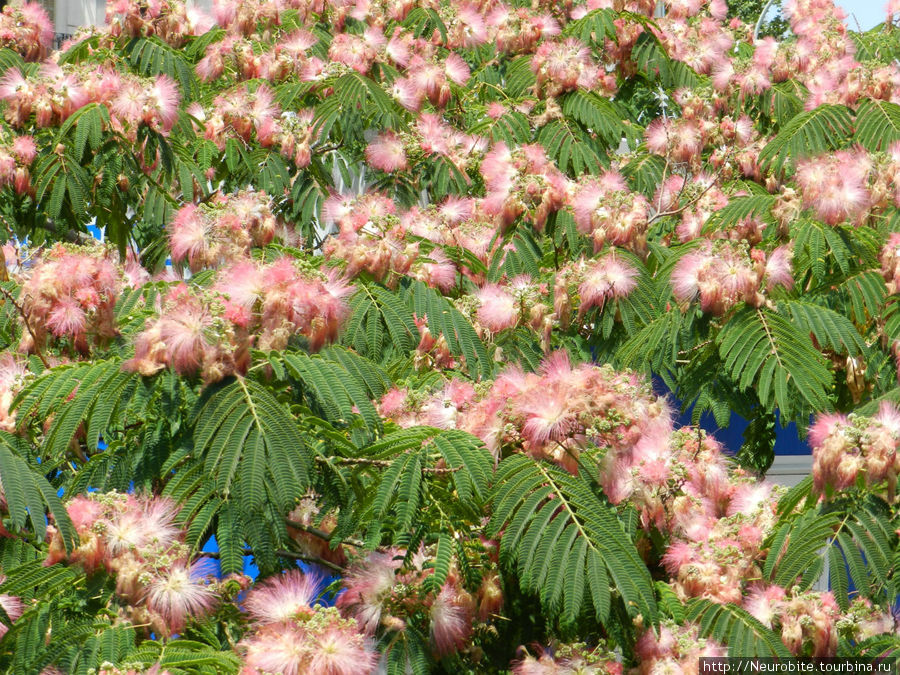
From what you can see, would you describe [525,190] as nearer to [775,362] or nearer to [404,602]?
[775,362]

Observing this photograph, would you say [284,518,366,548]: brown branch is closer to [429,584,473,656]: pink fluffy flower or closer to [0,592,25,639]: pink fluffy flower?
[429,584,473,656]: pink fluffy flower

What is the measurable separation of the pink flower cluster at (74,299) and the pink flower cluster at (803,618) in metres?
2.53

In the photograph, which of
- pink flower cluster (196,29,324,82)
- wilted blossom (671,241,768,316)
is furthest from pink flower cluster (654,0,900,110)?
pink flower cluster (196,29,324,82)

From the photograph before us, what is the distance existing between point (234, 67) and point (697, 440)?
484 centimetres

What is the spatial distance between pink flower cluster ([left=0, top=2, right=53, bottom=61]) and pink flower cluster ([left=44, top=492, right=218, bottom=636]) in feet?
16.1

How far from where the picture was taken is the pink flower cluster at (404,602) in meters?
3.94

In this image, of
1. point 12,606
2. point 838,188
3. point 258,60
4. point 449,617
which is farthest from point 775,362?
point 258,60

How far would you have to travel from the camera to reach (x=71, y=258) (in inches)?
168

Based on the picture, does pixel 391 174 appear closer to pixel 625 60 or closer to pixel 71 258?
pixel 625 60

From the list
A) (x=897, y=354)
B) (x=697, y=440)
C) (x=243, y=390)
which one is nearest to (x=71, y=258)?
(x=243, y=390)

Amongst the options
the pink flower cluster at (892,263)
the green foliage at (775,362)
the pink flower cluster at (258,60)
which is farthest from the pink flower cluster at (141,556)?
the pink flower cluster at (258,60)

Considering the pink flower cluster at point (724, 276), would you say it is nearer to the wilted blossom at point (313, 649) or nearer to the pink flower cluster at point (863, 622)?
the pink flower cluster at point (863, 622)

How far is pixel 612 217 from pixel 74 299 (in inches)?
114

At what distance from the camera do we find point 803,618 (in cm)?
396
